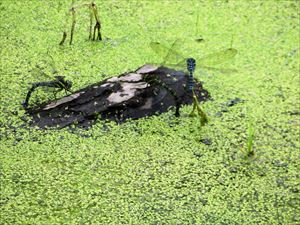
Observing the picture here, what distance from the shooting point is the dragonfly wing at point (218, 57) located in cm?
240

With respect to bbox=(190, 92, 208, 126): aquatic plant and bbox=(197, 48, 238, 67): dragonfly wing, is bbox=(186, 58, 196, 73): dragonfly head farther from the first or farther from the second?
bbox=(197, 48, 238, 67): dragonfly wing

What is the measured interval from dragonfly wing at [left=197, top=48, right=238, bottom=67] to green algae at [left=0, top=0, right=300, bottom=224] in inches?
1.8

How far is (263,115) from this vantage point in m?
2.26

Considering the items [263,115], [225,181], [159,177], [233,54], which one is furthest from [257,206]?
[233,54]

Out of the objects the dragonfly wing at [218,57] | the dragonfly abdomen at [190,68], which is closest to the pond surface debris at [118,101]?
the dragonfly abdomen at [190,68]

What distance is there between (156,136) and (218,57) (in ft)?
1.56

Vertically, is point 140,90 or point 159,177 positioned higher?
point 140,90

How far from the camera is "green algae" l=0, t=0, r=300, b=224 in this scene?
1844 mm

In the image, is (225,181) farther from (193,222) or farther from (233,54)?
(233,54)

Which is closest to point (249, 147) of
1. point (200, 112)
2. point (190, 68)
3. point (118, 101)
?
point (200, 112)

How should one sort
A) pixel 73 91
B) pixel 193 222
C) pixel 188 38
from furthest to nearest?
pixel 188 38
pixel 73 91
pixel 193 222

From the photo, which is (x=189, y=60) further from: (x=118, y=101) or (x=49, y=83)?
(x=49, y=83)

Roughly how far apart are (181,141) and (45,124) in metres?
0.44

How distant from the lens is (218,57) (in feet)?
7.89
